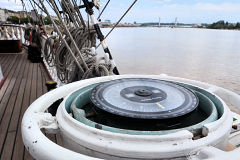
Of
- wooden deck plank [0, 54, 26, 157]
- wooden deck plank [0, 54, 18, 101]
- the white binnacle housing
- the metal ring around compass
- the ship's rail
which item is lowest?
wooden deck plank [0, 54, 26, 157]

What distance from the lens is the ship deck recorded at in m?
1.68

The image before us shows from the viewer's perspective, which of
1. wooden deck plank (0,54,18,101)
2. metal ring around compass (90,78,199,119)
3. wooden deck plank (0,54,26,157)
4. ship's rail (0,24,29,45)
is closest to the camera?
metal ring around compass (90,78,199,119)

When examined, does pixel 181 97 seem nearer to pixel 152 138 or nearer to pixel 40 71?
pixel 152 138

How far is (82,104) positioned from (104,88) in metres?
0.17

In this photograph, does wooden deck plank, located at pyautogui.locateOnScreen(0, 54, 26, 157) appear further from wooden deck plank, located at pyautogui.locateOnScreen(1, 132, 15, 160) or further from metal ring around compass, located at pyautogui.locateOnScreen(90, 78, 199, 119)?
metal ring around compass, located at pyautogui.locateOnScreen(90, 78, 199, 119)

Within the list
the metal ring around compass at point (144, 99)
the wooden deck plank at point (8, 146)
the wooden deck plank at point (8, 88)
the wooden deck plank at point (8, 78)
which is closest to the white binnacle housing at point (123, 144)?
the metal ring around compass at point (144, 99)

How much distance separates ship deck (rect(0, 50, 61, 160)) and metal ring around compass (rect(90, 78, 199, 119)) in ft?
3.52

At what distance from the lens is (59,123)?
0.76 m

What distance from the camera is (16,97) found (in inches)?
109

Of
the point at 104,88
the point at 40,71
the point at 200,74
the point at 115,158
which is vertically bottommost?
the point at 200,74

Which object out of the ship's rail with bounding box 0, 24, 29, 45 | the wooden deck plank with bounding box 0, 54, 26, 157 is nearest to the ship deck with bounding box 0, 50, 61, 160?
the wooden deck plank with bounding box 0, 54, 26, 157

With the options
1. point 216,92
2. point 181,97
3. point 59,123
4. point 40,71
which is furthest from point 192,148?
point 40,71

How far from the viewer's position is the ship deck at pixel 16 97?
1.68m

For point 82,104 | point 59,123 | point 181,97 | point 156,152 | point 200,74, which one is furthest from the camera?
point 200,74
